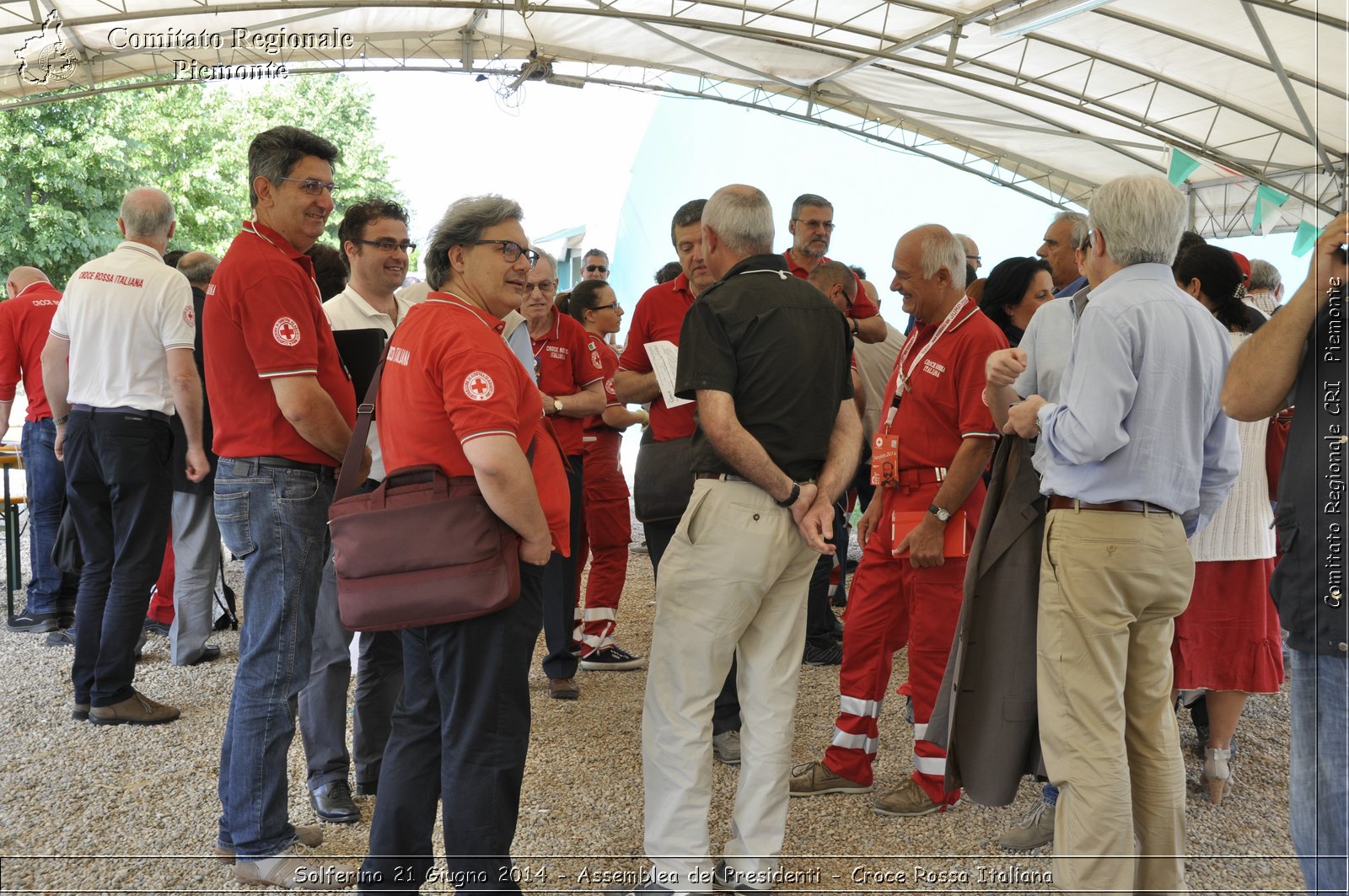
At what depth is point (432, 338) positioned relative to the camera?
2258mm

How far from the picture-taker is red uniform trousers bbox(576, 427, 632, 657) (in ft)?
16.1

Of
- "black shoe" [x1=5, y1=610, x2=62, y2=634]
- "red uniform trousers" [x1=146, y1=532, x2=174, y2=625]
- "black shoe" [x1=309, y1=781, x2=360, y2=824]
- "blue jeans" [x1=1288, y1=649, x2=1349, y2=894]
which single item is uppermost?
"blue jeans" [x1=1288, y1=649, x2=1349, y2=894]

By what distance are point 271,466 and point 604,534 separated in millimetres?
2497

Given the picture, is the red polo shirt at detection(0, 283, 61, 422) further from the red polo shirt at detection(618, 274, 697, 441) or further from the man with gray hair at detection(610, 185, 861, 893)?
the man with gray hair at detection(610, 185, 861, 893)

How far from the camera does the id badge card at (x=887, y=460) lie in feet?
11.5

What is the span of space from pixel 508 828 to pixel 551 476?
0.86 m

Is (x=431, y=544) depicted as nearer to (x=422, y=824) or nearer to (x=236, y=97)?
(x=422, y=824)

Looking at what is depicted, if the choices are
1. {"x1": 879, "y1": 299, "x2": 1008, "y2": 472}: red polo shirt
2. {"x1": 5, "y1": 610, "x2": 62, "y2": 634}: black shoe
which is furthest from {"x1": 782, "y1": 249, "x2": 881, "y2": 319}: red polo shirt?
{"x1": 5, "y1": 610, "x2": 62, "y2": 634}: black shoe

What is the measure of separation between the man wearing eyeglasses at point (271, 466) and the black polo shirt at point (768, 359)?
96 cm

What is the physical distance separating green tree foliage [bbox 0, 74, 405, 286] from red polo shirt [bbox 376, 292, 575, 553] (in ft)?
48.8

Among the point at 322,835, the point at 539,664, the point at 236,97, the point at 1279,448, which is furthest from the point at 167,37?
the point at 236,97

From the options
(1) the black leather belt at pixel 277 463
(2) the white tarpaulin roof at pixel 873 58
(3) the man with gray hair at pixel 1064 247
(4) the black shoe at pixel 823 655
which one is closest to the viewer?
(1) the black leather belt at pixel 277 463

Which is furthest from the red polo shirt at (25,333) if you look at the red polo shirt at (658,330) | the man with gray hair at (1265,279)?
the man with gray hair at (1265,279)

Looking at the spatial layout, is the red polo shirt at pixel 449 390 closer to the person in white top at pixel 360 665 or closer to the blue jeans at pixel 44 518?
the person in white top at pixel 360 665
